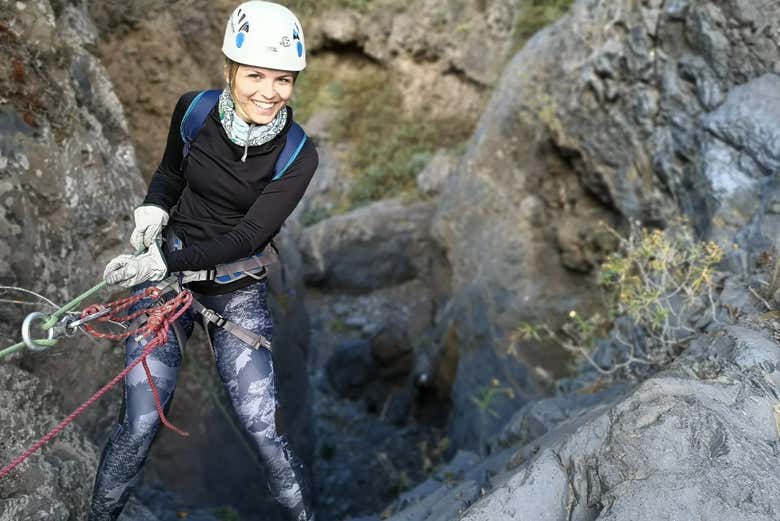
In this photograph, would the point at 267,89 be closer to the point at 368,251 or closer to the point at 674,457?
the point at 674,457

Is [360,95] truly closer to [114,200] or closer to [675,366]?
[114,200]

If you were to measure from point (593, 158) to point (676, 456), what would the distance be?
461 centimetres

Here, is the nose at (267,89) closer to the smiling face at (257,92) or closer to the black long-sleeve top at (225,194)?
the smiling face at (257,92)

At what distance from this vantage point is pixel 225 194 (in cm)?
291

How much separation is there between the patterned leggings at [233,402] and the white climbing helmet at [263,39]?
102 cm

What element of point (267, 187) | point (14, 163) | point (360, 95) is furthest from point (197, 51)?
point (360, 95)

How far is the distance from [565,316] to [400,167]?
597 cm

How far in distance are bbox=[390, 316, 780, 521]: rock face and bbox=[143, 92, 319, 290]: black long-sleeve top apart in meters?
1.43

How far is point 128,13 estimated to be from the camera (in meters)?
5.12

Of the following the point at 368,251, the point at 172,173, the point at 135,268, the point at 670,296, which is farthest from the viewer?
the point at 368,251

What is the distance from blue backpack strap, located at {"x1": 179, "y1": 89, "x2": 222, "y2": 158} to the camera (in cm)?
295

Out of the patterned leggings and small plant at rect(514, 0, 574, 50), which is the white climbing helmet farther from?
small plant at rect(514, 0, 574, 50)

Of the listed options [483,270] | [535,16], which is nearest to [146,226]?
[483,270]

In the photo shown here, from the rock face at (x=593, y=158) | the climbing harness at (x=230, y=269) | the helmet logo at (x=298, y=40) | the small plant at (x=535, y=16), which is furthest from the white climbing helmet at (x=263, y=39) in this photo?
the small plant at (x=535, y=16)
